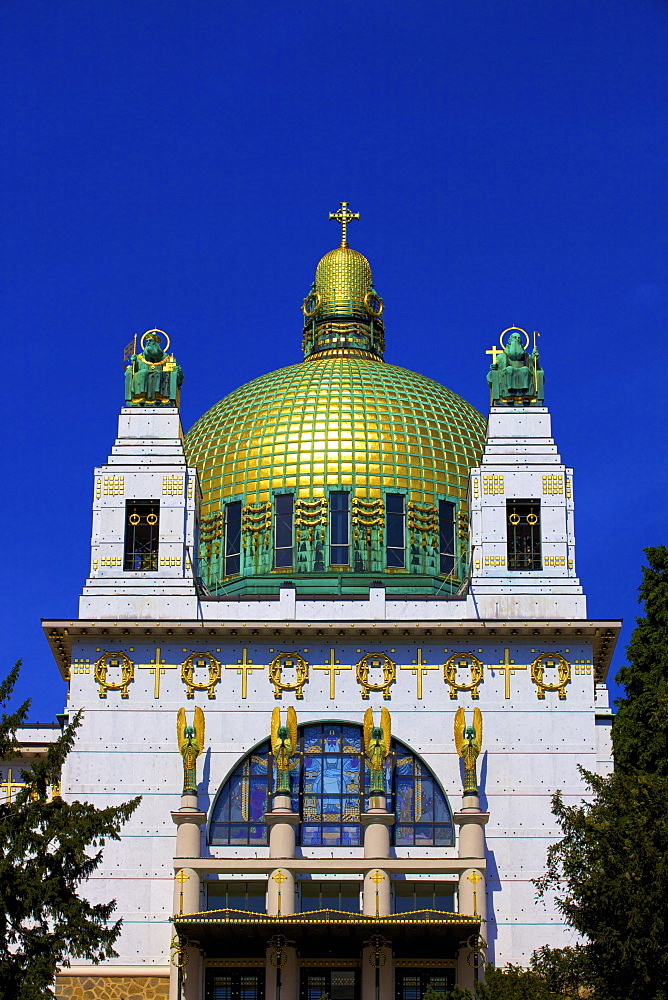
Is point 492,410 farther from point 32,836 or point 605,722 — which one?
point 32,836

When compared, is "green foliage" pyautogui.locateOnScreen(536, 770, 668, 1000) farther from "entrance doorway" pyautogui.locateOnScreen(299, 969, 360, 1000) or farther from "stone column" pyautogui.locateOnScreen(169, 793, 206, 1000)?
"stone column" pyautogui.locateOnScreen(169, 793, 206, 1000)

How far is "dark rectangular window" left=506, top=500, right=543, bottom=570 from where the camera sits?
183 feet

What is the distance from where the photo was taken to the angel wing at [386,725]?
52312 millimetres

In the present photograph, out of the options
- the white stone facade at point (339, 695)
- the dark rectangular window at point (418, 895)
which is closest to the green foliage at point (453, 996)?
the dark rectangular window at point (418, 895)

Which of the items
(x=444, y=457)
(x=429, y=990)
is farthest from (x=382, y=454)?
(x=429, y=990)

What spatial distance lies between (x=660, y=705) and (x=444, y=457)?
1566 cm

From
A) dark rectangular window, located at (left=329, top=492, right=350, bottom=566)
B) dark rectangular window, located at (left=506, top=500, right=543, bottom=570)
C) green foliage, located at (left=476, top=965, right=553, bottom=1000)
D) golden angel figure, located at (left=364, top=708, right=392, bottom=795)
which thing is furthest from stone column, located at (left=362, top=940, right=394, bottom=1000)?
dark rectangular window, located at (left=329, top=492, right=350, bottom=566)

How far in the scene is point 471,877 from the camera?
50.2 metres

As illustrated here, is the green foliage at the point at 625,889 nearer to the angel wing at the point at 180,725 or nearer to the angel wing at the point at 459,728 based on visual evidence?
the angel wing at the point at 459,728

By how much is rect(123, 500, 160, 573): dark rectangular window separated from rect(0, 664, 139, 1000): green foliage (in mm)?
12285

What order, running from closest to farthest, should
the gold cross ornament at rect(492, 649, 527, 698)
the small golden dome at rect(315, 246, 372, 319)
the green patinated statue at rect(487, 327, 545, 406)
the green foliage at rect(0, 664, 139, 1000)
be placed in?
the green foliage at rect(0, 664, 139, 1000) < the gold cross ornament at rect(492, 649, 527, 698) < the green patinated statue at rect(487, 327, 545, 406) < the small golden dome at rect(315, 246, 372, 319)

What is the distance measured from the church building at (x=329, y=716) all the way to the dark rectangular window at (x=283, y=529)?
63mm

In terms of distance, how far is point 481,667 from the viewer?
176 feet

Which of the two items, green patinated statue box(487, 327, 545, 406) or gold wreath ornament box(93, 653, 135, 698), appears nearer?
gold wreath ornament box(93, 653, 135, 698)
